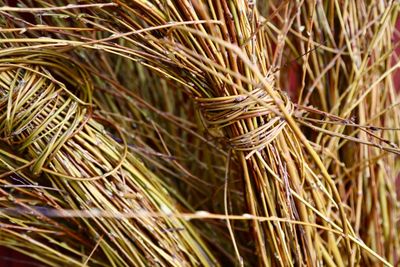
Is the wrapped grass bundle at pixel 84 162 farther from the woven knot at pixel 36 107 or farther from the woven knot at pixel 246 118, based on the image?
the woven knot at pixel 246 118

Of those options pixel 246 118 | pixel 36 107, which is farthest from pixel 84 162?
pixel 246 118

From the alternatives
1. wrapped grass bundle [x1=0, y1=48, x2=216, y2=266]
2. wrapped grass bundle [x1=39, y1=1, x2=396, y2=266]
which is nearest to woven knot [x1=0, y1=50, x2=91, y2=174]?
wrapped grass bundle [x1=0, y1=48, x2=216, y2=266]

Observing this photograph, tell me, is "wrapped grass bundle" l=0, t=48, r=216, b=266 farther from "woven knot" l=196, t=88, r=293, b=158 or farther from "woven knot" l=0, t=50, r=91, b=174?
"woven knot" l=196, t=88, r=293, b=158

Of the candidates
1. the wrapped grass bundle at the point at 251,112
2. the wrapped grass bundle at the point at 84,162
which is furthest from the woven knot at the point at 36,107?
the wrapped grass bundle at the point at 251,112

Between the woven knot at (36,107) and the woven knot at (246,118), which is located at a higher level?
the woven knot at (36,107)

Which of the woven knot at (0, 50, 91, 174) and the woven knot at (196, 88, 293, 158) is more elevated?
the woven knot at (0, 50, 91, 174)

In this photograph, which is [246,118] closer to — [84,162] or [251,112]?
[251,112]
